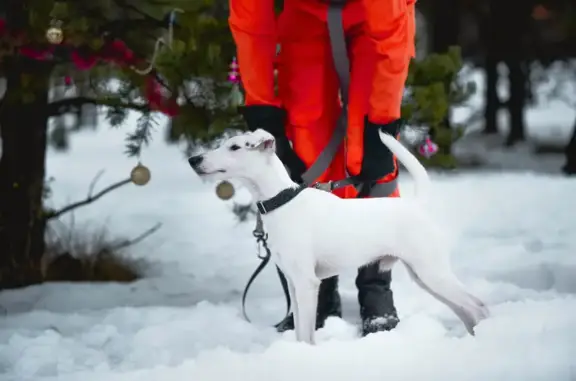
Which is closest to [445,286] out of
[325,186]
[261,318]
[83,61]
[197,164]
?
[325,186]

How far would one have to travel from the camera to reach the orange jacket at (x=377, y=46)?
218 cm

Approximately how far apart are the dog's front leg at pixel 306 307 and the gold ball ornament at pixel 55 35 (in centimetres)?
128

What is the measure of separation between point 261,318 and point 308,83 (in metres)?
0.94

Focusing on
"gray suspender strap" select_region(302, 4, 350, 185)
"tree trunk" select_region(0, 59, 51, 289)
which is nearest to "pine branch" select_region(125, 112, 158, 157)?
"tree trunk" select_region(0, 59, 51, 289)

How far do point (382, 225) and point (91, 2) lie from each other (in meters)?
1.47

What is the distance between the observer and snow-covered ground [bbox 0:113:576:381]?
2.03 metres

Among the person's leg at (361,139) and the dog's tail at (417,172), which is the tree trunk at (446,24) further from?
the dog's tail at (417,172)

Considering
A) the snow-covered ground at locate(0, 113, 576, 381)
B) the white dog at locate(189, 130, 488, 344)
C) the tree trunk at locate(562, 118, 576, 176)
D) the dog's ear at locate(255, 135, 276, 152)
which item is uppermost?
the dog's ear at locate(255, 135, 276, 152)

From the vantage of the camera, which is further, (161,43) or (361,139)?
(161,43)

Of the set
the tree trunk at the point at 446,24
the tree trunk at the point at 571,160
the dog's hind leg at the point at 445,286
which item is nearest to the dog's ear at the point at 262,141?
the dog's hind leg at the point at 445,286

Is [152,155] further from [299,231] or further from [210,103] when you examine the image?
[299,231]

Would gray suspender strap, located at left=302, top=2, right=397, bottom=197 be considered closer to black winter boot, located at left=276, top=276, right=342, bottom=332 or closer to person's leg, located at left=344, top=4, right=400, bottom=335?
person's leg, located at left=344, top=4, right=400, bottom=335

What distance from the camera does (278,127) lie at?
235 centimetres

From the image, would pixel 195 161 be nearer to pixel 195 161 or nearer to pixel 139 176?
pixel 195 161
